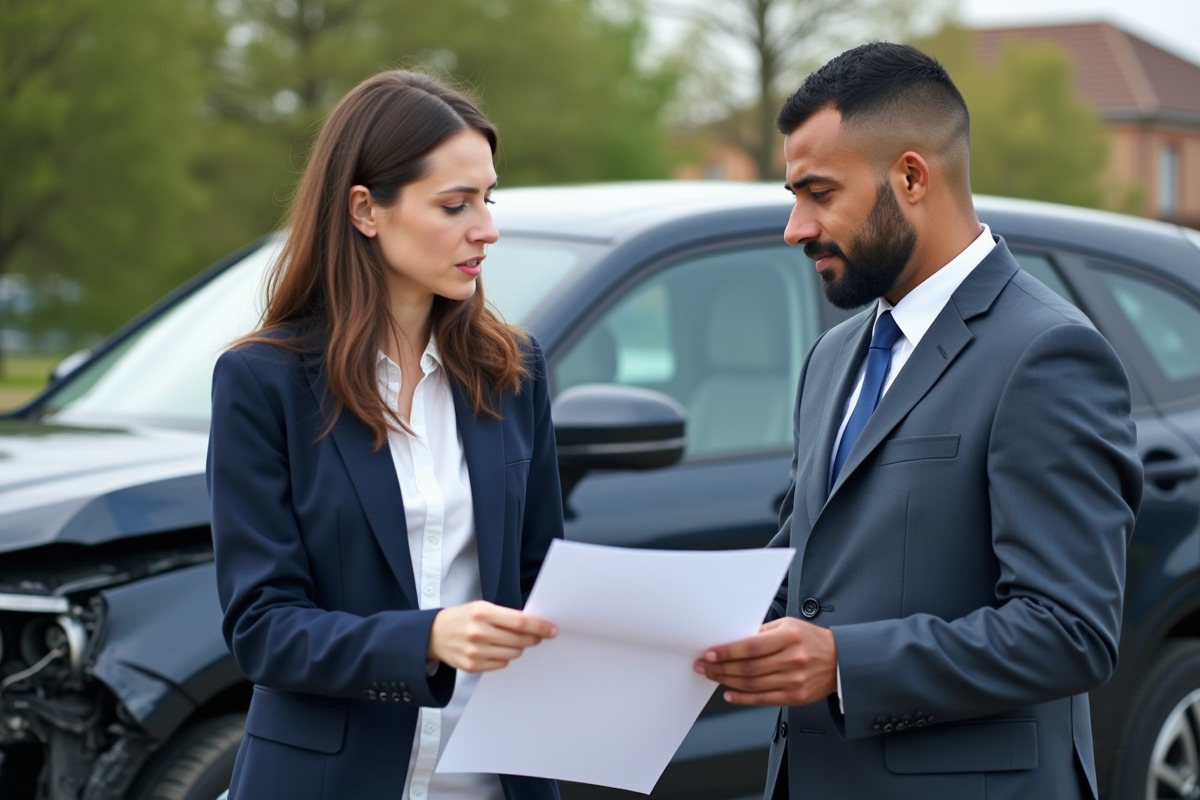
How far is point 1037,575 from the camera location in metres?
1.98

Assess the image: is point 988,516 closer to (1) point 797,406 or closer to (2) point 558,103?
(1) point 797,406

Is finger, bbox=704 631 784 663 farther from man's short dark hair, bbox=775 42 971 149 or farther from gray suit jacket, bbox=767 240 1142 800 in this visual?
man's short dark hair, bbox=775 42 971 149

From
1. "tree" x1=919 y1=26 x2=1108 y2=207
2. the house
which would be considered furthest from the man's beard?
the house

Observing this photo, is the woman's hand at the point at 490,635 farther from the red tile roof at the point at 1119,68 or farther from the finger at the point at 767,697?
the red tile roof at the point at 1119,68

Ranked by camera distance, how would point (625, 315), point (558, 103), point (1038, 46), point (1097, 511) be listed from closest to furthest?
1. point (1097, 511)
2. point (625, 315)
3. point (558, 103)
4. point (1038, 46)

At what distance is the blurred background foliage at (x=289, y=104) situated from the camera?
26984mm

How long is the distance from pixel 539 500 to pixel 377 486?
0.36 metres

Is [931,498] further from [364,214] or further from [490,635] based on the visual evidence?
[364,214]

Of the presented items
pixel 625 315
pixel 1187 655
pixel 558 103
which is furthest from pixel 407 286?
pixel 558 103

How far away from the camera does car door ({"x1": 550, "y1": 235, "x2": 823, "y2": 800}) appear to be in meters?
3.64

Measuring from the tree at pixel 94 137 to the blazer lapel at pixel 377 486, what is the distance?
2604 centimetres

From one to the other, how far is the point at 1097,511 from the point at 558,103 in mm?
32261

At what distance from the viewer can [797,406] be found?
2.66 meters

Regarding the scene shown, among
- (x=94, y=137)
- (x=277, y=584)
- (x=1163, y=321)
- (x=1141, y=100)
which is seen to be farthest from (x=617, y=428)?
(x=1141, y=100)
